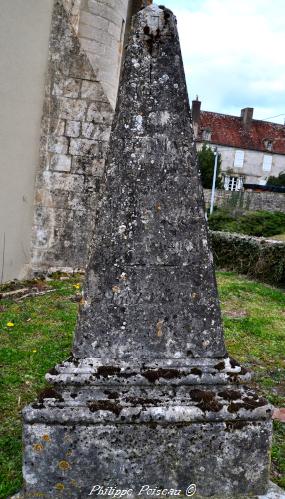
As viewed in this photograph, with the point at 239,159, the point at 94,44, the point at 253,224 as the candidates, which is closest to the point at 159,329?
the point at 94,44

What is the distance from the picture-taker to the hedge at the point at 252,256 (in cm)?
1057

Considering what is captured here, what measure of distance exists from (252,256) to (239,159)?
140 feet

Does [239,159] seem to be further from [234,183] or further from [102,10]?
[102,10]

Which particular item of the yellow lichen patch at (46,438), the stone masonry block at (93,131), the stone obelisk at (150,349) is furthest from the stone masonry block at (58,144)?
the yellow lichen patch at (46,438)

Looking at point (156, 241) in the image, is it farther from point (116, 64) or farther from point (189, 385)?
point (116, 64)

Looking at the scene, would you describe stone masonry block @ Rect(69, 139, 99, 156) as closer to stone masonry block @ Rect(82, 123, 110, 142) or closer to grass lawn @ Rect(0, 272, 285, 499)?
stone masonry block @ Rect(82, 123, 110, 142)

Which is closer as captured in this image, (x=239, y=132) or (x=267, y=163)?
(x=239, y=132)

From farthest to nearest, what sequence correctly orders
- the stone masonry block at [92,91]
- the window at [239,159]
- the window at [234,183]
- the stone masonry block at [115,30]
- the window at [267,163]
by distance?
the window at [267,163]
the window at [234,183]
the window at [239,159]
the stone masonry block at [115,30]
the stone masonry block at [92,91]

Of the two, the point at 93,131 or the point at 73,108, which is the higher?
the point at 73,108

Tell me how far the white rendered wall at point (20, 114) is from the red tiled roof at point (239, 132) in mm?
43404

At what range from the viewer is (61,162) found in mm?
7859

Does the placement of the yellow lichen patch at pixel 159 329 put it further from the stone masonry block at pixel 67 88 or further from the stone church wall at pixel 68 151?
the stone masonry block at pixel 67 88

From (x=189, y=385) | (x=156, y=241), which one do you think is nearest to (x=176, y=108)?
(x=156, y=241)

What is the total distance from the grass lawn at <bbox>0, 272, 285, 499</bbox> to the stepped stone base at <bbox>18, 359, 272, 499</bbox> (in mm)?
393
